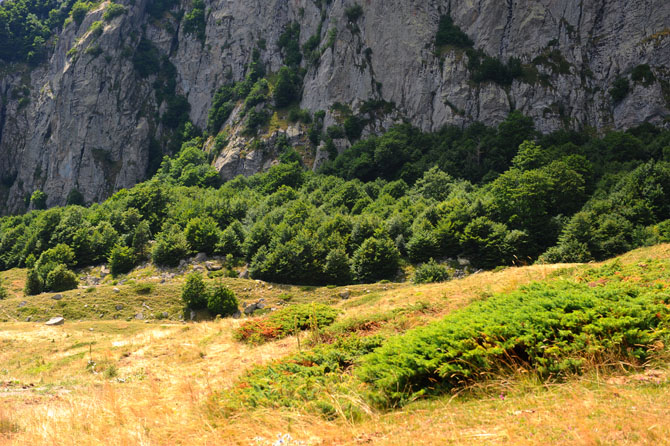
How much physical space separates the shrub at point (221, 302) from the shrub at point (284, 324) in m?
14.6

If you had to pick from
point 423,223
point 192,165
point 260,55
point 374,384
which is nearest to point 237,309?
point 423,223

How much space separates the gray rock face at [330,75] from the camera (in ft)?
171

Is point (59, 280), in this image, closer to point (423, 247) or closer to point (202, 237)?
point (202, 237)

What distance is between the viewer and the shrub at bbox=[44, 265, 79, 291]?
36.3m

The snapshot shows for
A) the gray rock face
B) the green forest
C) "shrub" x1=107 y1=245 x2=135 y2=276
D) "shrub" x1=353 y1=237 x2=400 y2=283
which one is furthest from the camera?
the gray rock face

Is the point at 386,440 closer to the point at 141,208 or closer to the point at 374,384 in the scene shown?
the point at 374,384

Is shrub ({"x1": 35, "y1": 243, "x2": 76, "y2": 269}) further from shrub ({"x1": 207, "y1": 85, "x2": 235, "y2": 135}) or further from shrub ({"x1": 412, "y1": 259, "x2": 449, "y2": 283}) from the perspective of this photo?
shrub ({"x1": 207, "y1": 85, "x2": 235, "y2": 135})

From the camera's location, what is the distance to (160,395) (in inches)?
317

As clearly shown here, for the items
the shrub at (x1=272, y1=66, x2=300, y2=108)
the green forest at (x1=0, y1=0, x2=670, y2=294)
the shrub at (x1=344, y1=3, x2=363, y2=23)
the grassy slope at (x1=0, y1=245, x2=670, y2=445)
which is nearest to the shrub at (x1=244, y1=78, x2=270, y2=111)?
the green forest at (x1=0, y1=0, x2=670, y2=294)

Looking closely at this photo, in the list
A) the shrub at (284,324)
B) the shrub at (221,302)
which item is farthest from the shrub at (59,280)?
the shrub at (284,324)

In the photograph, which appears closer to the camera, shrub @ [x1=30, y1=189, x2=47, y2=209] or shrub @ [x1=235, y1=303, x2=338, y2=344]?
shrub @ [x1=235, y1=303, x2=338, y2=344]

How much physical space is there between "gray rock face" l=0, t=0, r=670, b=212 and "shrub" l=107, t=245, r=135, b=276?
105 feet

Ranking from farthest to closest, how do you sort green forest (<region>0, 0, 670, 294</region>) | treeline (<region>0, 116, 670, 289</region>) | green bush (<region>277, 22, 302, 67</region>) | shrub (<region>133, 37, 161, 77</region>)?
shrub (<region>133, 37, 161, 77</region>) → green bush (<region>277, 22, 302, 67</region>) → green forest (<region>0, 0, 670, 294</region>) → treeline (<region>0, 116, 670, 289</region>)

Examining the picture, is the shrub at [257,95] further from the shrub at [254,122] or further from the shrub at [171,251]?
the shrub at [171,251]
